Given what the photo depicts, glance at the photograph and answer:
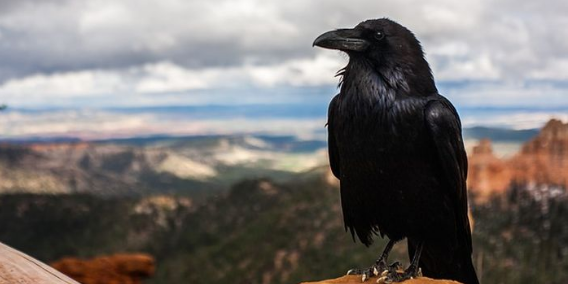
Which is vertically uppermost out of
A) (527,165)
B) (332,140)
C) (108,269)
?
(527,165)

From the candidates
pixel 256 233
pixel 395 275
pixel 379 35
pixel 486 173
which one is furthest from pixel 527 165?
pixel 379 35

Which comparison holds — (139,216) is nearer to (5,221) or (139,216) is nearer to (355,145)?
(5,221)

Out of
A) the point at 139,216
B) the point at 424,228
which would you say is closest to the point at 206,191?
the point at 139,216

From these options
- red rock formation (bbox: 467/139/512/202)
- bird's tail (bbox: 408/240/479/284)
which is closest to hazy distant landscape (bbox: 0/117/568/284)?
red rock formation (bbox: 467/139/512/202)

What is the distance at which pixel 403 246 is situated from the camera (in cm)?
3450

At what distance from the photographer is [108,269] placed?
22.0 meters

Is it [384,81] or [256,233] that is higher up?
[256,233]

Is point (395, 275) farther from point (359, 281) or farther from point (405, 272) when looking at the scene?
point (359, 281)

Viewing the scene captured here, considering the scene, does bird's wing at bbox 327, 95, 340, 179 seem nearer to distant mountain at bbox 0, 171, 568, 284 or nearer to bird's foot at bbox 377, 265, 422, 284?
bird's foot at bbox 377, 265, 422, 284

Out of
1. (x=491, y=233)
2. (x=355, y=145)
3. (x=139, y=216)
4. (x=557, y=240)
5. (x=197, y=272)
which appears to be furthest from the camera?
(x=139, y=216)

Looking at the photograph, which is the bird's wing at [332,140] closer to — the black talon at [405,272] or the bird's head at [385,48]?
the bird's head at [385,48]

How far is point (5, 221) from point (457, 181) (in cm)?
6028

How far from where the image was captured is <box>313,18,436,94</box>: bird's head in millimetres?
7277

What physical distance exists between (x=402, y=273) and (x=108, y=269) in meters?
15.8
